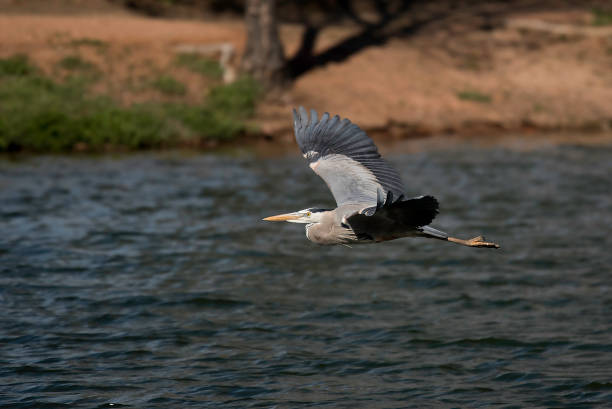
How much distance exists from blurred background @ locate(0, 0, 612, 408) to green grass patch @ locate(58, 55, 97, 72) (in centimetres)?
4

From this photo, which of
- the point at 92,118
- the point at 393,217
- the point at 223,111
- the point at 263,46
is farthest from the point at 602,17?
the point at 393,217

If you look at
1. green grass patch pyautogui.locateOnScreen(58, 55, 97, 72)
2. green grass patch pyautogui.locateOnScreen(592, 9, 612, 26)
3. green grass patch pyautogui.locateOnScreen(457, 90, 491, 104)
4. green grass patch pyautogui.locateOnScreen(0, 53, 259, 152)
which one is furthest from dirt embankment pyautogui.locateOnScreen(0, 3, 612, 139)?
green grass patch pyautogui.locateOnScreen(592, 9, 612, 26)

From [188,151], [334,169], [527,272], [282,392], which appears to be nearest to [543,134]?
[188,151]

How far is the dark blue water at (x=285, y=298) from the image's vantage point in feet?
25.5

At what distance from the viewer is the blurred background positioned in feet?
26.7

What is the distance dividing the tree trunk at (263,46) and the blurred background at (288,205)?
0.18ft

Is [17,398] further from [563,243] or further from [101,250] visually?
[563,243]

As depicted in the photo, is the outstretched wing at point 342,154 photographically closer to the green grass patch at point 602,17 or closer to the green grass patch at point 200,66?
the green grass patch at point 200,66

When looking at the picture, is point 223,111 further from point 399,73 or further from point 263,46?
point 399,73

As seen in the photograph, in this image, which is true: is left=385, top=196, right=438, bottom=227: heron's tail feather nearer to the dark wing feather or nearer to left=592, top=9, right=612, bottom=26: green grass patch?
the dark wing feather

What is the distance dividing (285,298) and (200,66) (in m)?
13.3

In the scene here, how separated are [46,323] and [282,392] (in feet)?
9.91

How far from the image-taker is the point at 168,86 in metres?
21.8

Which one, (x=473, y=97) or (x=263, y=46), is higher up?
(x=263, y=46)
